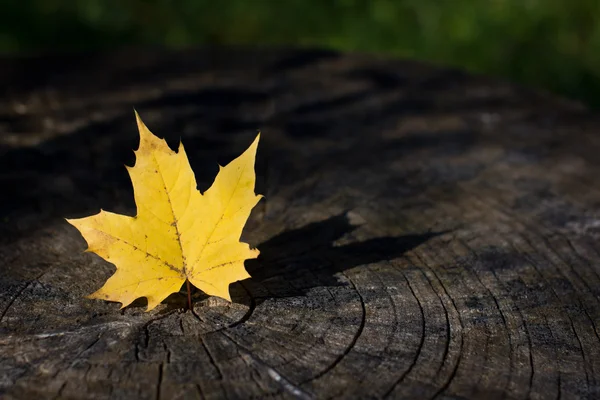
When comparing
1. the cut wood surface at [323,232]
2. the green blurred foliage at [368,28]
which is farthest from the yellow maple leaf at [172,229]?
the green blurred foliage at [368,28]

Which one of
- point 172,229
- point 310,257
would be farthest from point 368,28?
point 172,229

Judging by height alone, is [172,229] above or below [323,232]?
above

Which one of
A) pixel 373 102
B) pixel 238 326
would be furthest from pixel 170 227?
pixel 373 102

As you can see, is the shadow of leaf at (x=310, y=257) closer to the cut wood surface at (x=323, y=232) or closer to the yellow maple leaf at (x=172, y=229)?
the cut wood surface at (x=323, y=232)

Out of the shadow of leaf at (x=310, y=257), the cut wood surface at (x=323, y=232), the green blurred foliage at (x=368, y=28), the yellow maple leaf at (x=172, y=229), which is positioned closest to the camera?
the cut wood surface at (x=323, y=232)

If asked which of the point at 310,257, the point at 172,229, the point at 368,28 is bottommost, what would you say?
the point at 310,257

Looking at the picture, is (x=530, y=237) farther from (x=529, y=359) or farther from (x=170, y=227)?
(x=170, y=227)

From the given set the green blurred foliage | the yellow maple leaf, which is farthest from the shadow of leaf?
the green blurred foliage

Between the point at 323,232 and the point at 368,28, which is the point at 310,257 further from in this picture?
the point at 368,28
